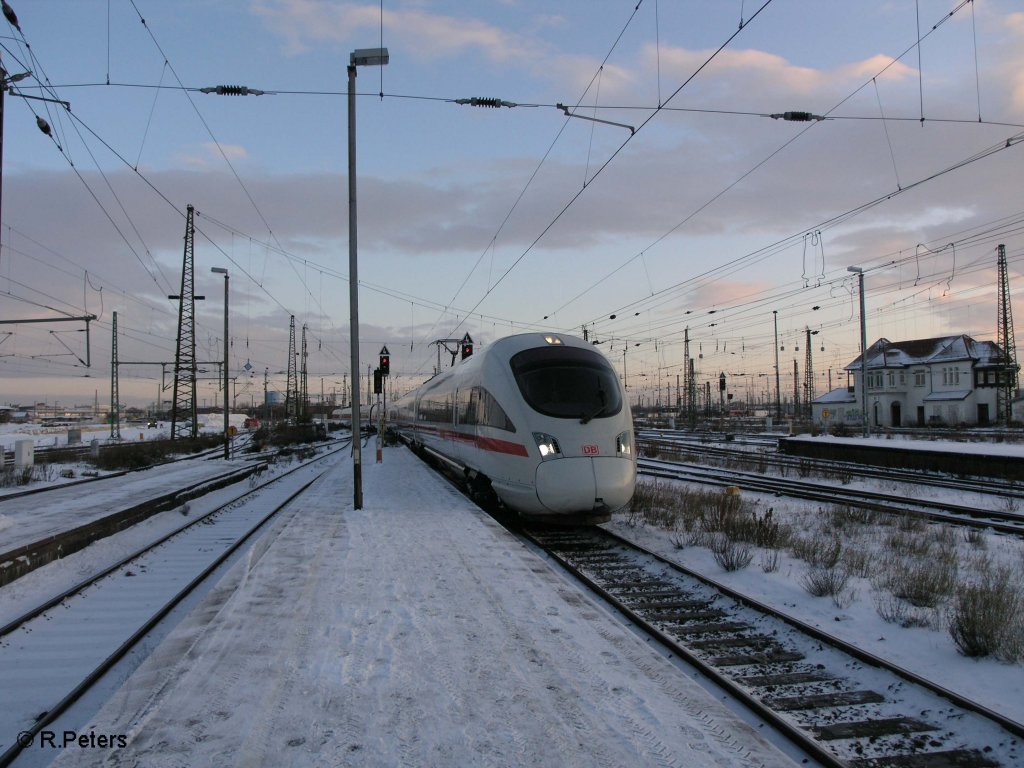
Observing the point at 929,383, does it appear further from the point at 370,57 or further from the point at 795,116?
the point at 370,57

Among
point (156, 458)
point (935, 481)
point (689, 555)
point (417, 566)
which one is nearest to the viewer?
point (417, 566)

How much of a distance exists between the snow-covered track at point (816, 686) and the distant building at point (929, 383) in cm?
5044

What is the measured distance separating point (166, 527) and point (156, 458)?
18803mm

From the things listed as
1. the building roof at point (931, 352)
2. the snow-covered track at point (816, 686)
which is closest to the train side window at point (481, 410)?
the snow-covered track at point (816, 686)

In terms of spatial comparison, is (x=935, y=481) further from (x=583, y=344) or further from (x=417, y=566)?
(x=417, y=566)

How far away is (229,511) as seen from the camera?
15367mm

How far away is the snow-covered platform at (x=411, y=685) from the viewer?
3.67 m

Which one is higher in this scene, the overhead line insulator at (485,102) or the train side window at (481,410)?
the overhead line insulator at (485,102)

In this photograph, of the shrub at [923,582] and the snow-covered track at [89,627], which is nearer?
the snow-covered track at [89,627]

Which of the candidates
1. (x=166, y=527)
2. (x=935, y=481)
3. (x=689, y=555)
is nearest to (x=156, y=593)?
(x=166, y=527)

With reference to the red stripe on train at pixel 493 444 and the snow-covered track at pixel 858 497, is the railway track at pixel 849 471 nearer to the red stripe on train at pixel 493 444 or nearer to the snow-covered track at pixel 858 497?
the snow-covered track at pixel 858 497

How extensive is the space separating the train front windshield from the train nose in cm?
79

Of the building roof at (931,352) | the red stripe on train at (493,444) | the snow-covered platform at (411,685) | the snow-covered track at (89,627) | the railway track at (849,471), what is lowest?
the snow-covered track at (89,627)

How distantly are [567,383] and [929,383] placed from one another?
2470 inches
